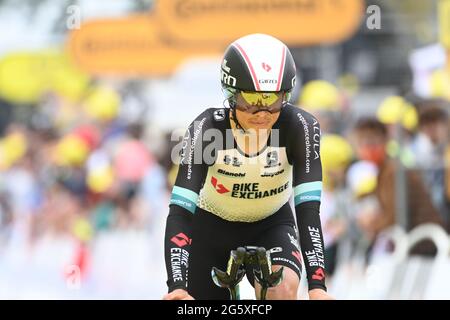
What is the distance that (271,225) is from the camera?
6.83 metres

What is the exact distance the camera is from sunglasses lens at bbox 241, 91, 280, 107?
5910mm

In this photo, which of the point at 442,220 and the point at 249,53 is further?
the point at 442,220

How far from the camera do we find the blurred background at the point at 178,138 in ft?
40.7

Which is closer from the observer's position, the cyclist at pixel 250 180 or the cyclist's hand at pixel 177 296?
the cyclist's hand at pixel 177 296

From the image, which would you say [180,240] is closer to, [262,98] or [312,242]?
[312,242]

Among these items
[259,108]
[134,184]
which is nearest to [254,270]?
[259,108]

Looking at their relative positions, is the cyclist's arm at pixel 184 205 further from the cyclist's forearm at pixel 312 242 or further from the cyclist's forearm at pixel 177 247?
the cyclist's forearm at pixel 312 242

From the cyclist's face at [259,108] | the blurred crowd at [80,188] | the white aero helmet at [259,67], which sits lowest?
the blurred crowd at [80,188]

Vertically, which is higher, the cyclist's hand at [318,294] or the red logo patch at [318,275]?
the red logo patch at [318,275]

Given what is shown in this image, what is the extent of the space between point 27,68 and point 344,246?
43.7 ft

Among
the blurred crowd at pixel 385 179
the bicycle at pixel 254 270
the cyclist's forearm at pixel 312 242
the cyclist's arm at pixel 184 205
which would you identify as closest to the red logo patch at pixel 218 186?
the cyclist's arm at pixel 184 205

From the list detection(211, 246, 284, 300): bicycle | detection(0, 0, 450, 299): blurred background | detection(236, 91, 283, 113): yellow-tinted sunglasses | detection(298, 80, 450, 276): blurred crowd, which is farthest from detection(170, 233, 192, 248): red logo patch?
detection(298, 80, 450, 276): blurred crowd
